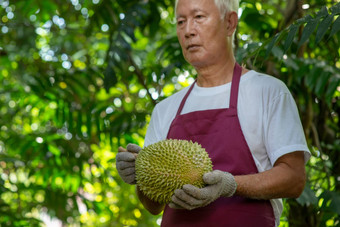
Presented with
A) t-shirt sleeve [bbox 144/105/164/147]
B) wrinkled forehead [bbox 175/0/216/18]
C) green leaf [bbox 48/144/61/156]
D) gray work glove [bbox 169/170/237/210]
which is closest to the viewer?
gray work glove [bbox 169/170/237/210]

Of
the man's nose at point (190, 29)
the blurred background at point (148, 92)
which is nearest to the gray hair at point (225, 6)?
the man's nose at point (190, 29)

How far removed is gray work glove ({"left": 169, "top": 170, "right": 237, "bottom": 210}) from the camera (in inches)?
53.5

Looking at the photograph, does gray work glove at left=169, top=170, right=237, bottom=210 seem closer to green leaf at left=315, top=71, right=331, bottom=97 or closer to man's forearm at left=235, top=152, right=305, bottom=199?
man's forearm at left=235, top=152, right=305, bottom=199

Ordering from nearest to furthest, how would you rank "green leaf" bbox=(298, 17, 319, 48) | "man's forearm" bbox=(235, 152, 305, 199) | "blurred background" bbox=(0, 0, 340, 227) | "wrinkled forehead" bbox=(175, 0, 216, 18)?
Result: 1. "man's forearm" bbox=(235, 152, 305, 199)
2. "green leaf" bbox=(298, 17, 319, 48)
3. "wrinkled forehead" bbox=(175, 0, 216, 18)
4. "blurred background" bbox=(0, 0, 340, 227)

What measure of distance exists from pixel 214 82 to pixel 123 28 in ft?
3.86

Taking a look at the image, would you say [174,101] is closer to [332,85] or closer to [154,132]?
[154,132]

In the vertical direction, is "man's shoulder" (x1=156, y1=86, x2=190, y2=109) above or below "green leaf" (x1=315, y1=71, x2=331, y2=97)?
above

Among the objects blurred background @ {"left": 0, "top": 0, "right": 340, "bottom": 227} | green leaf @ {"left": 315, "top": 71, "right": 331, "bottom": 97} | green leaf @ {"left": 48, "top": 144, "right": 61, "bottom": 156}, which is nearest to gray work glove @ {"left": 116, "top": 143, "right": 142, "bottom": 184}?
blurred background @ {"left": 0, "top": 0, "right": 340, "bottom": 227}

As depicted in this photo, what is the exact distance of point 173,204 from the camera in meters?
1.44

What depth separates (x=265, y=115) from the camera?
164 centimetres

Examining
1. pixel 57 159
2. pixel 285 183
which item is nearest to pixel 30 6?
pixel 57 159

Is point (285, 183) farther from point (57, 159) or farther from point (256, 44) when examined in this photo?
point (57, 159)

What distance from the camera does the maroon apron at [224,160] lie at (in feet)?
5.13

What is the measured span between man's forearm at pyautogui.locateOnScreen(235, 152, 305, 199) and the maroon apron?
0.08m
